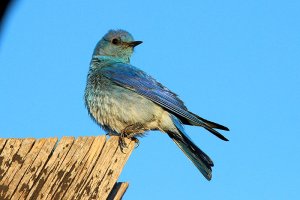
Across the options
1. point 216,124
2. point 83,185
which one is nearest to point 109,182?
point 83,185

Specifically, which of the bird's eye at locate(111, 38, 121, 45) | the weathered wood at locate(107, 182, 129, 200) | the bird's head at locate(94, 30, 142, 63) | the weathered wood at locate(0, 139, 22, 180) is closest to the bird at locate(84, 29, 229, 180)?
the bird's head at locate(94, 30, 142, 63)

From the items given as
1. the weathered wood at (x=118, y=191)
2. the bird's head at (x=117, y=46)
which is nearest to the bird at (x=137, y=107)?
the bird's head at (x=117, y=46)

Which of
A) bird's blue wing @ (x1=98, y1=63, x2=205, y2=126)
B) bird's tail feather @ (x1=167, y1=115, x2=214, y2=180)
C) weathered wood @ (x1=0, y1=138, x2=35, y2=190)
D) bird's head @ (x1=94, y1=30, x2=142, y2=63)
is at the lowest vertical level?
weathered wood @ (x1=0, y1=138, x2=35, y2=190)

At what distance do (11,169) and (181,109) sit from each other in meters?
3.24

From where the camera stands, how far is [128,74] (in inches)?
264

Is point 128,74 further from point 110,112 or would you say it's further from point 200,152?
point 200,152

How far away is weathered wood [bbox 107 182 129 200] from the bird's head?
442 centimetres

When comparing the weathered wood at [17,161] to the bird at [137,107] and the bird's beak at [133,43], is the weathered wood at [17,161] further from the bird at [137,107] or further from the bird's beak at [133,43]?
the bird's beak at [133,43]

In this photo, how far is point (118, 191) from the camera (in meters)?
3.22

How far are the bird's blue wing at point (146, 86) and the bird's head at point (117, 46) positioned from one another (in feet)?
2.09

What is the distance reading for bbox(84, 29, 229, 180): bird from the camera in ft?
19.6

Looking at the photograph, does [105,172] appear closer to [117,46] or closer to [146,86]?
[146,86]

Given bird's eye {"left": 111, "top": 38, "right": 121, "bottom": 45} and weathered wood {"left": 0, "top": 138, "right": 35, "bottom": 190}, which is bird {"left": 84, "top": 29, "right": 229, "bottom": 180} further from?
weathered wood {"left": 0, "top": 138, "right": 35, "bottom": 190}

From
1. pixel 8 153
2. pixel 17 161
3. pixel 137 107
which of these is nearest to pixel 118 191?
pixel 17 161
